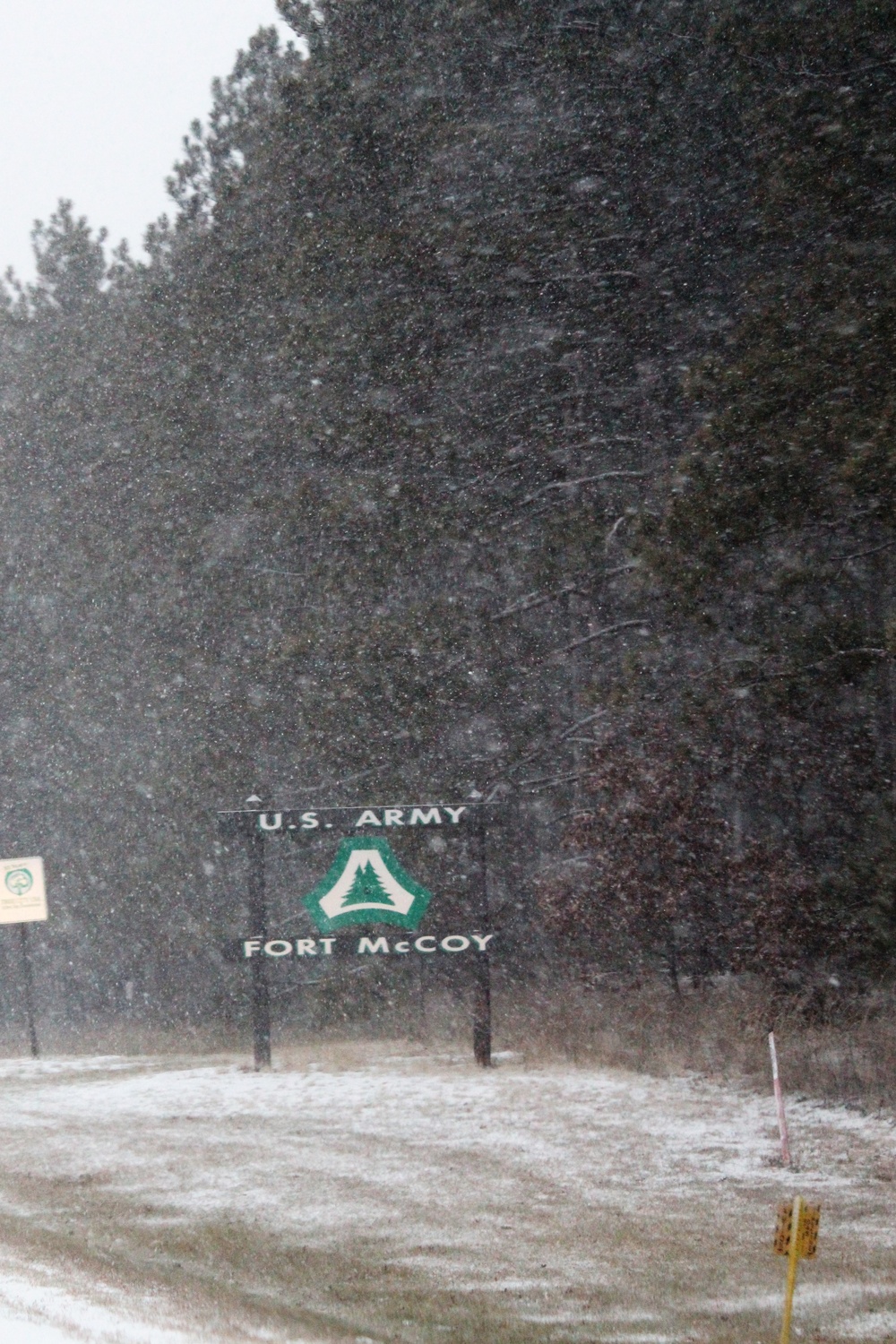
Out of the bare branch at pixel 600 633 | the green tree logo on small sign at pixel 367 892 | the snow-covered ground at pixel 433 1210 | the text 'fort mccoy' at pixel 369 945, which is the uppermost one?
the bare branch at pixel 600 633

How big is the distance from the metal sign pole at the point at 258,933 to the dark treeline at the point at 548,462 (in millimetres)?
2682

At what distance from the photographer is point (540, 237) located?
16875mm

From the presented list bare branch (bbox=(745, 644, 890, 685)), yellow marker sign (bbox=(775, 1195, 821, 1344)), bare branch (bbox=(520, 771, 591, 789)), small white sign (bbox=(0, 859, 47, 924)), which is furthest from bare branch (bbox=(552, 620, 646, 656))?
yellow marker sign (bbox=(775, 1195, 821, 1344))

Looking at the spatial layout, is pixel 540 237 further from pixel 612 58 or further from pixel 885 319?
pixel 885 319

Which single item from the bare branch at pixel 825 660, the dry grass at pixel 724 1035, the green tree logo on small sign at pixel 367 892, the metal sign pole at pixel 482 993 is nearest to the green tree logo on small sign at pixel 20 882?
the green tree logo on small sign at pixel 367 892

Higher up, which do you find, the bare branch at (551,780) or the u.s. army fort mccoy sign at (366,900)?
the bare branch at (551,780)

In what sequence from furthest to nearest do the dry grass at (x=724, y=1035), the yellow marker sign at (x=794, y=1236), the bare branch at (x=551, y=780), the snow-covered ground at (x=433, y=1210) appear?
the bare branch at (x=551, y=780) → the dry grass at (x=724, y=1035) → the snow-covered ground at (x=433, y=1210) → the yellow marker sign at (x=794, y=1236)

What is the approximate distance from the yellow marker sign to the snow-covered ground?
1.05 metres

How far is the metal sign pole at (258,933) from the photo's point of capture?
622 inches

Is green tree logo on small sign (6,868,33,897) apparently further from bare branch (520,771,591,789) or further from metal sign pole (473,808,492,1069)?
metal sign pole (473,808,492,1069)

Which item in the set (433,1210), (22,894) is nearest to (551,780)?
(22,894)

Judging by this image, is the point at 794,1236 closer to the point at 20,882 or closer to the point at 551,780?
the point at 551,780

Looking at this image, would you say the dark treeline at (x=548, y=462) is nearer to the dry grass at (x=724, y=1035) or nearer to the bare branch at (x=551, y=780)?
the bare branch at (x=551, y=780)

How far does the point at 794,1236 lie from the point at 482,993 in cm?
935
